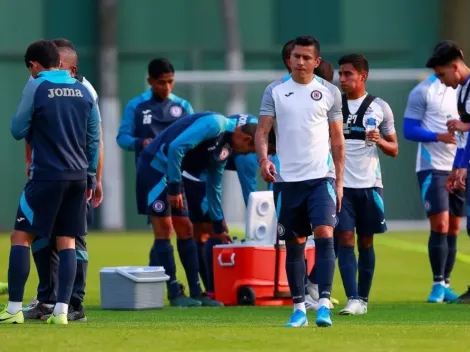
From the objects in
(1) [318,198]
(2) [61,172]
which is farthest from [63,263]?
(1) [318,198]

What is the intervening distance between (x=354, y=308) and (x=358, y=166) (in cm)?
113

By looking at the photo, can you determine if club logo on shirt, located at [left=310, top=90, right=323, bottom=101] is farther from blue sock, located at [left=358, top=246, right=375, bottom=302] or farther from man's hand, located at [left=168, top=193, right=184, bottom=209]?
man's hand, located at [left=168, top=193, right=184, bottom=209]

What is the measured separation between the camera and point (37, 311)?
452 inches

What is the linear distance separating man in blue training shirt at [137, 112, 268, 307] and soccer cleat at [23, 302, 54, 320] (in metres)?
2.01

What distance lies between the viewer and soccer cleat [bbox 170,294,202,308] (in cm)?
1355

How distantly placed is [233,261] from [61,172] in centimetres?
332

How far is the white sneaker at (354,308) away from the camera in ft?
39.8

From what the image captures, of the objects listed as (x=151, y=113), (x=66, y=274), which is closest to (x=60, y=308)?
(x=66, y=274)

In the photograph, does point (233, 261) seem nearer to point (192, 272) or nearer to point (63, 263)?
point (192, 272)

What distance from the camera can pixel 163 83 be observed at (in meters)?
15.1

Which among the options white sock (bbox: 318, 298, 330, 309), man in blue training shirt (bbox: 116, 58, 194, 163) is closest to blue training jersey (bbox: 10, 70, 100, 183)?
white sock (bbox: 318, 298, 330, 309)

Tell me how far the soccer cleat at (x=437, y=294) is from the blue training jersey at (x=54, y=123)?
437cm

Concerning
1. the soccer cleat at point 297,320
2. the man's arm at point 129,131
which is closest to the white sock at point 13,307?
the soccer cleat at point 297,320

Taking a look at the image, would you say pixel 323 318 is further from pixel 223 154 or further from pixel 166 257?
pixel 166 257
